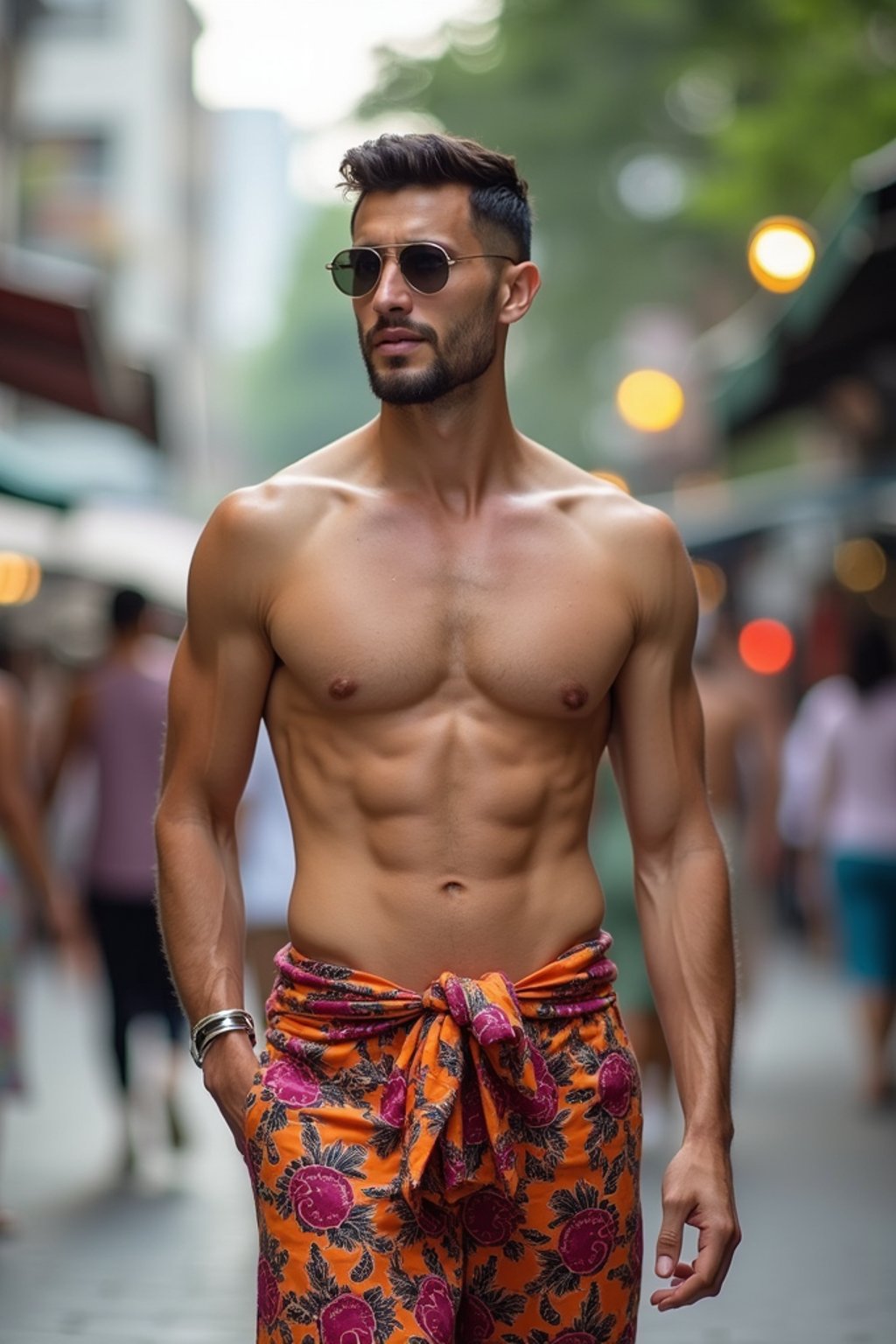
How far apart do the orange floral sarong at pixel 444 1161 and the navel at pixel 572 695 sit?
14.3 inches

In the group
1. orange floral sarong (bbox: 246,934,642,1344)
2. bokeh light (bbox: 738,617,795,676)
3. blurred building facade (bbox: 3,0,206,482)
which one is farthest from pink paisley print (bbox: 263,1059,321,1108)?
blurred building facade (bbox: 3,0,206,482)

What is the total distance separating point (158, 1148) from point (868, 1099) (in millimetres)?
3109

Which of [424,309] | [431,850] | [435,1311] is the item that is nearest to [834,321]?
[424,309]

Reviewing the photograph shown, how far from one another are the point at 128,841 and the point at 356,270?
6.48m

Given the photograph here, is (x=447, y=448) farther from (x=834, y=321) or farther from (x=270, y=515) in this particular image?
(x=834, y=321)

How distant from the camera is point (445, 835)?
3.76 meters

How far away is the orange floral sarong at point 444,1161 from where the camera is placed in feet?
11.7

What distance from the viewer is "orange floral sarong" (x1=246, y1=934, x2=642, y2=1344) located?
3564mm

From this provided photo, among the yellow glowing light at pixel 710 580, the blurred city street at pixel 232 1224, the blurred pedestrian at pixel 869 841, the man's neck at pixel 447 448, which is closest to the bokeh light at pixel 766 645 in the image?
Result: the yellow glowing light at pixel 710 580

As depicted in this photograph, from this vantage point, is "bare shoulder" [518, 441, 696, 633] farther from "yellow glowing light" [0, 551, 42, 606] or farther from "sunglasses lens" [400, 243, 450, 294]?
"yellow glowing light" [0, 551, 42, 606]

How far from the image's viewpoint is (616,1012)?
3926 millimetres

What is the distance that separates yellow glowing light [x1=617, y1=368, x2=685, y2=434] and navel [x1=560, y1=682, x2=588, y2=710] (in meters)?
20.5

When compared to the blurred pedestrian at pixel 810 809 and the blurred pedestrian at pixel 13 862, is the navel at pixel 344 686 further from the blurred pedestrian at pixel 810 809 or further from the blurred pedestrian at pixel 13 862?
the blurred pedestrian at pixel 810 809

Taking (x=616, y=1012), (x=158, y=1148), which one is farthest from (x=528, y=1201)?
(x=158, y=1148)
